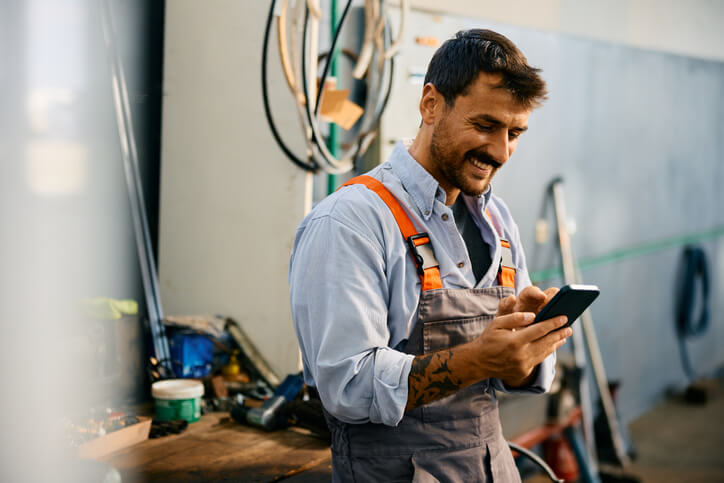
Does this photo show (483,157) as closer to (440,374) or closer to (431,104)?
(431,104)

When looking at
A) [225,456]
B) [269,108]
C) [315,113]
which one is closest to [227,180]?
[269,108]

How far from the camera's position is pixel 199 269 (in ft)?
9.85

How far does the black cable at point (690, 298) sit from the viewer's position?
6.62 meters

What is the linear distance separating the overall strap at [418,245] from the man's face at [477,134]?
0.47ft

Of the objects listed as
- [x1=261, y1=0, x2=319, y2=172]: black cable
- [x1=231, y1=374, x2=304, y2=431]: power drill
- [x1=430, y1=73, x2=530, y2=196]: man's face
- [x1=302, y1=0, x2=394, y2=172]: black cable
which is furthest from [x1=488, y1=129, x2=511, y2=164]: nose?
[x1=261, y1=0, x2=319, y2=172]: black cable

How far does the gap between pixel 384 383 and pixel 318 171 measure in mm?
1620

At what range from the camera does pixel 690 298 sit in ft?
21.6

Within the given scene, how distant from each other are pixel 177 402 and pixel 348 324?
4.15ft

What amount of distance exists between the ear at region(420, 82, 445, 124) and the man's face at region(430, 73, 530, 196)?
2 cm

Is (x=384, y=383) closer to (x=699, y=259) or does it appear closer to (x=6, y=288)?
(x=6, y=288)

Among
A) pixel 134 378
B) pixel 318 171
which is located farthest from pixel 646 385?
pixel 134 378

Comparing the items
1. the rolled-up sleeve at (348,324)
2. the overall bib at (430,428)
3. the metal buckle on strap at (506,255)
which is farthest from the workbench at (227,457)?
the metal buckle on strap at (506,255)

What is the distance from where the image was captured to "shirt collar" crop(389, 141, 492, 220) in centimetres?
159

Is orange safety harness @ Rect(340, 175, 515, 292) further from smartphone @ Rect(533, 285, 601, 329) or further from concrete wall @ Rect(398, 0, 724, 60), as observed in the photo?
concrete wall @ Rect(398, 0, 724, 60)
